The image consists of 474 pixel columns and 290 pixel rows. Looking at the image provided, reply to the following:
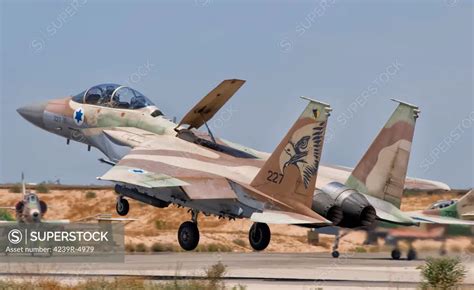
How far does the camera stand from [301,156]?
35.3 meters

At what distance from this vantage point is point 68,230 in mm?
50219

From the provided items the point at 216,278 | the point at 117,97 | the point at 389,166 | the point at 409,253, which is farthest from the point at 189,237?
the point at 409,253

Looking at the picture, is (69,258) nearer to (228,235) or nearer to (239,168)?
(239,168)

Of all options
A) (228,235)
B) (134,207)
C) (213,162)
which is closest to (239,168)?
(213,162)

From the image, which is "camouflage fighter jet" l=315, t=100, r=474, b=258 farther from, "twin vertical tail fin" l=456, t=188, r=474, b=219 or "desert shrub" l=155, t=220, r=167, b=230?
"desert shrub" l=155, t=220, r=167, b=230

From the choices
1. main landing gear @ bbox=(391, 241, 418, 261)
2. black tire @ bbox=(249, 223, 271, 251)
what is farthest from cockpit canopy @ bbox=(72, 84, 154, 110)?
main landing gear @ bbox=(391, 241, 418, 261)

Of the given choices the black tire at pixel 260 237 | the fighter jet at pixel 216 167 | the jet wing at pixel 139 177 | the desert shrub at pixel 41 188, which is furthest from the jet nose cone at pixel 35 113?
the desert shrub at pixel 41 188

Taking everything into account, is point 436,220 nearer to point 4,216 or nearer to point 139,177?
point 139,177

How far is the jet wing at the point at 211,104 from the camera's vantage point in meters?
38.8

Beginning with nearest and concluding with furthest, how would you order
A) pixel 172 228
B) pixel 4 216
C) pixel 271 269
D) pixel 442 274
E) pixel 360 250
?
1. pixel 442 274
2. pixel 271 269
3. pixel 360 250
4. pixel 4 216
5. pixel 172 228

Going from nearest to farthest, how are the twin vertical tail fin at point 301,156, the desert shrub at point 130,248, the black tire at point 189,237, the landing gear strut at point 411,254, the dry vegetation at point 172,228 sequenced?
the twin vertical tail fin at point 301,156 → the black tire at point 189,237 → the landing gear strut at point 411,254 → the desert shrub at point 130,248 → the dry vegetation at point 172,228

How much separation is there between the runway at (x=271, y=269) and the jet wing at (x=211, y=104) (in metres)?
4.55

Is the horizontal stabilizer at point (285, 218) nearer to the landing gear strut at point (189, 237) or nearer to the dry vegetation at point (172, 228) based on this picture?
the landing gear strut at point (189, 237)

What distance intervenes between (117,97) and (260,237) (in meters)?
7.49
